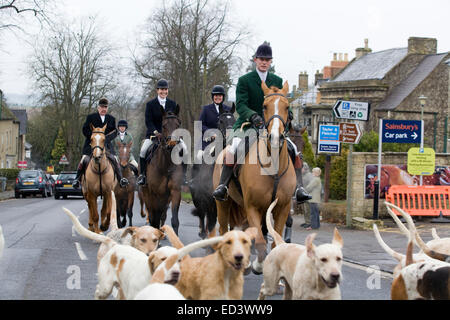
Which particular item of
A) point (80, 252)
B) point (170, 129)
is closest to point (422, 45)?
point (170, 129)

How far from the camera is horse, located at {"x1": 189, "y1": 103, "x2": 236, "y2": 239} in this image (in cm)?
1216

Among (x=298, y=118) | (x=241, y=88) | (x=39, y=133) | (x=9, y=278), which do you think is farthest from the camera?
(x=39, y=133)

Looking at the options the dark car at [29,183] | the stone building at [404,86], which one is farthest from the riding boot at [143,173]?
the stone building at [404,86]

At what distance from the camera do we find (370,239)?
16.1 meters

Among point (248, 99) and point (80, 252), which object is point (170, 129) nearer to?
point (80, 252)

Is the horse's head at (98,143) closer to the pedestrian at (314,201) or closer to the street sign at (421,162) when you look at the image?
the pedestrian at (314,201)

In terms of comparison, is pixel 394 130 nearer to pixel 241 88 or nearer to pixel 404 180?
pixel 404 180

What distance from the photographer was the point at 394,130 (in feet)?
68.2

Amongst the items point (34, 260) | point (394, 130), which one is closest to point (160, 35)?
point (394, 130)

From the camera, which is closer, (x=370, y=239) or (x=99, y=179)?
(x=99, y=179)

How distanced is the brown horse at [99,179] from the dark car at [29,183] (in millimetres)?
30411

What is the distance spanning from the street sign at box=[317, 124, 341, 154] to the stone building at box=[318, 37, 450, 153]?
95.5ft

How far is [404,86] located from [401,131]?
35785 mm
